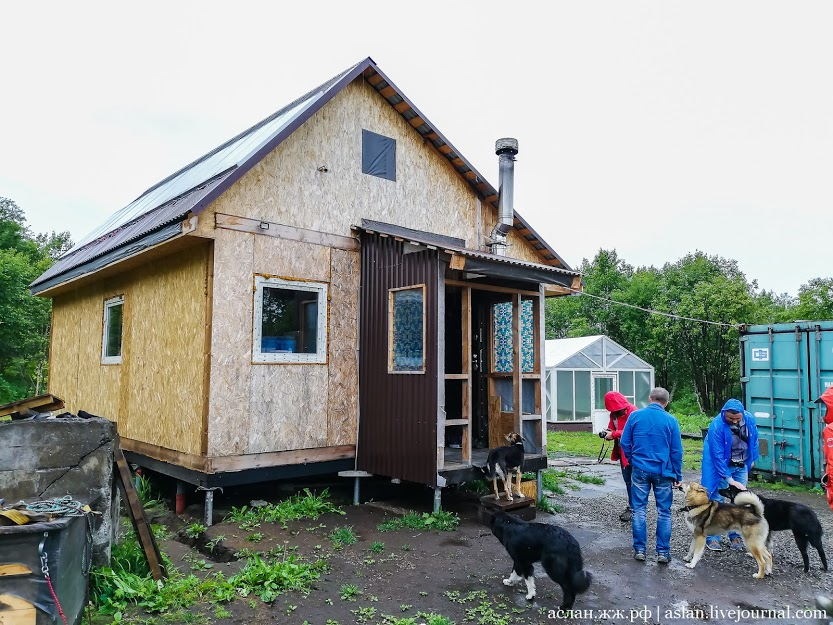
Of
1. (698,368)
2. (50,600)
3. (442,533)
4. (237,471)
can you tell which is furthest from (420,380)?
(698,368)

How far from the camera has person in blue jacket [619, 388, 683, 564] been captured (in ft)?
21.0

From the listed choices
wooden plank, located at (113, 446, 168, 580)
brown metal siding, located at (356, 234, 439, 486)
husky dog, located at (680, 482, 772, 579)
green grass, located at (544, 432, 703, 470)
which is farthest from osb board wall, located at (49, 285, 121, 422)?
green grass, located at (544, 432, 703, 470)

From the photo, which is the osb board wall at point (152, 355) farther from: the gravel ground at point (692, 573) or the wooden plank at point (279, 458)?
the gravel ground at point (692, 573)

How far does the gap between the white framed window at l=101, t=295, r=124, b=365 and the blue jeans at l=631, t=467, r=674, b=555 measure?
8.73m

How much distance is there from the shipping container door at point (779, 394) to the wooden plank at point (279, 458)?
26.7 ft

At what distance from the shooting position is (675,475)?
6398 millimetres

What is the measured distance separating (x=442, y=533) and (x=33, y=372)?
30.6 meters

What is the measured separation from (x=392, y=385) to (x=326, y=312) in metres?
1.54

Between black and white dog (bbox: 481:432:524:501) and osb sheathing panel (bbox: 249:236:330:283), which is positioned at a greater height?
osb sheathing panel (bbox: 249:236:330:283)

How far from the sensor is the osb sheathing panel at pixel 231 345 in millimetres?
7969

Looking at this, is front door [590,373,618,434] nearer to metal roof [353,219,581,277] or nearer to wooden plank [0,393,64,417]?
metal roof [353,219,581,277]

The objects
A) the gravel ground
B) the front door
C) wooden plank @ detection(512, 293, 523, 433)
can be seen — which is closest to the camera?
the gravel ground

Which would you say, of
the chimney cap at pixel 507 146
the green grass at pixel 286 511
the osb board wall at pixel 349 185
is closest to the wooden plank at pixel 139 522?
the green grass at pixel 286 511

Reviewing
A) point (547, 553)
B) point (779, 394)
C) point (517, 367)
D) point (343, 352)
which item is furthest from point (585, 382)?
point (547, 553)
